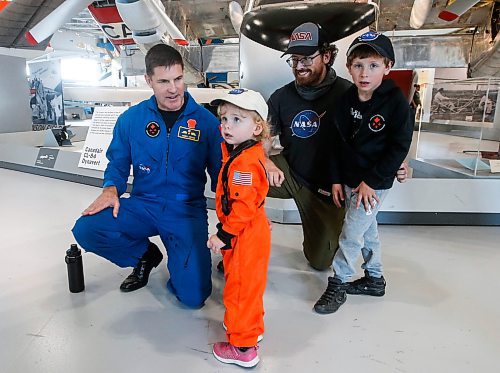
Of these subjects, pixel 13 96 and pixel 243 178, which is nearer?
pixel 243 178

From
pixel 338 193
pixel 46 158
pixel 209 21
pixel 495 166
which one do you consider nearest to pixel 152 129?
pixel 338 193

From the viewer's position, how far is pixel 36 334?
1237 millimetres

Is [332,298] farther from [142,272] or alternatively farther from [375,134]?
[142,272]

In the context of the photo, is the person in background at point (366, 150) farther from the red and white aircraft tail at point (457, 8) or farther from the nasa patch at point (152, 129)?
the red and white aircraft tail at point (457, 8)

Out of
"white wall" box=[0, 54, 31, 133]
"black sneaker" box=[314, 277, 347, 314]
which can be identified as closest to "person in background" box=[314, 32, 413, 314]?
"black sneaker" box=[314, 277, 347, 314]

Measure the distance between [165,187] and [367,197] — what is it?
30.8 inches

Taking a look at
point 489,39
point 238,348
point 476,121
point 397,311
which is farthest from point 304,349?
point 489,39

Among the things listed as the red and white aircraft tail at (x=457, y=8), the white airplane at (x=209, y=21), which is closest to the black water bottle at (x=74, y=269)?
the white airplane at (x=209, y=21)

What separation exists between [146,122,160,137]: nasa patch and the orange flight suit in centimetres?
46

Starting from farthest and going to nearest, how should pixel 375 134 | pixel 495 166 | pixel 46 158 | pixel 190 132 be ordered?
pixel 46 158
pixel 495 166
pixel 190 132
pixel 375 134

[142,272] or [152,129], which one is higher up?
[152,129]

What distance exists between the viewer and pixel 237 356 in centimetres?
109

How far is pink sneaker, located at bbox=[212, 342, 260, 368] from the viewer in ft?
3.56

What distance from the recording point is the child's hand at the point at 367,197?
1.34 m
